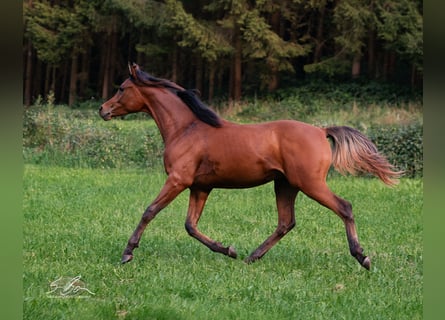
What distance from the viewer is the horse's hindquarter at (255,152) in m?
6.26

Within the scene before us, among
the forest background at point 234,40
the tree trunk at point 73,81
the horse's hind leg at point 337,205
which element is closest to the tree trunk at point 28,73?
the forest background at point 234,40

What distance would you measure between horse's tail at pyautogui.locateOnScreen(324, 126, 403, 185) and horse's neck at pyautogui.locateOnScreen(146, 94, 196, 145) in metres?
1.61

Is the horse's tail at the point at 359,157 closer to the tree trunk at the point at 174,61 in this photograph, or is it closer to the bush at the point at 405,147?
the bush at the point at 405,147

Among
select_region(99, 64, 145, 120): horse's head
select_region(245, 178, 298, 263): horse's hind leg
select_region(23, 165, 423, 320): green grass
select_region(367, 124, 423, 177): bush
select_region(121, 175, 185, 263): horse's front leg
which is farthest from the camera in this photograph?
select_region(367, 124, 423, 177): bush

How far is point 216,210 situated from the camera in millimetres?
10742

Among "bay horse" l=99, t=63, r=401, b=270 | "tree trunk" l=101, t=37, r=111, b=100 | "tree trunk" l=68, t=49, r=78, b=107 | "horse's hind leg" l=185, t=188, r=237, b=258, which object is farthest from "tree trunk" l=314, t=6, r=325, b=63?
"horse's hind leg" l=185, t=188, r=237, b=258

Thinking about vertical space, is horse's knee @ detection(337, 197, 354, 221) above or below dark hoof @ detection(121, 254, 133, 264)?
above

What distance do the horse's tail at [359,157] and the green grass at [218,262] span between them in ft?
3.17

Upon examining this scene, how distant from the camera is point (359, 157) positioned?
20.8 ft

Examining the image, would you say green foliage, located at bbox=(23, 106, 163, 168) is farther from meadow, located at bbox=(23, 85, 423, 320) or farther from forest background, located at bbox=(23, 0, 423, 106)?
forest background, located at bbox=(23, 0, 423, 106)

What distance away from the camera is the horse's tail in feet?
20.7

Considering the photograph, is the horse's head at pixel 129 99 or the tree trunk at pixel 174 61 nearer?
the horse's head at pixel 129 99

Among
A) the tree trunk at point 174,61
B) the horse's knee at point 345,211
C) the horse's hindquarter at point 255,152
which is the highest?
the tree trunk at point 174,61

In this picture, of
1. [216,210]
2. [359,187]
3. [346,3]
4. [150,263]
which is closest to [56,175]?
[216,210]
